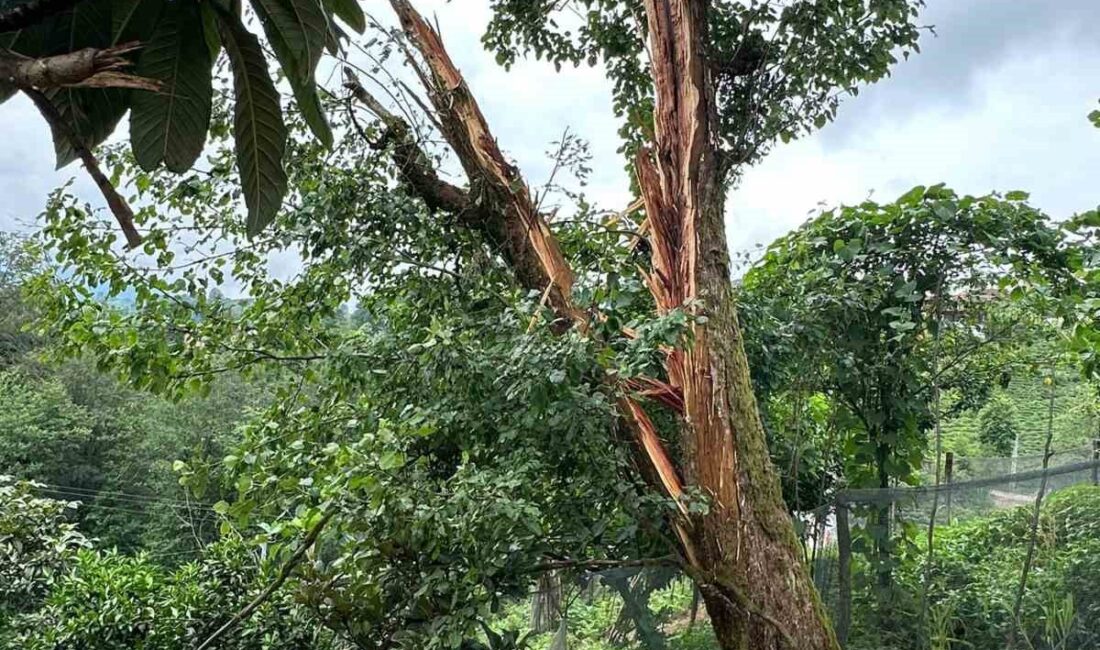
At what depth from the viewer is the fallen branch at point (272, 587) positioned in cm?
217

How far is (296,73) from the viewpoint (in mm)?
882

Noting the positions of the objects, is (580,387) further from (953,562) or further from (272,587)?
(953,562)

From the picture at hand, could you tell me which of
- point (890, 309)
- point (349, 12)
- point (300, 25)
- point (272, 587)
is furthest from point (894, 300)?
point (300, 25)

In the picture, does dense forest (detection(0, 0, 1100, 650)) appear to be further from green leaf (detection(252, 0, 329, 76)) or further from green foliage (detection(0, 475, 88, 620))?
green leaf (detection(252, 0, 329, 76))

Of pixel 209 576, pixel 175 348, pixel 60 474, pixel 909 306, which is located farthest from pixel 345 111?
pixel 60 474

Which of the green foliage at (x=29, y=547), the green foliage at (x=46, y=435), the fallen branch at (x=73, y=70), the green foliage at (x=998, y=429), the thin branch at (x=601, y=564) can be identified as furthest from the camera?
the green foliage at (x=46, y=435)

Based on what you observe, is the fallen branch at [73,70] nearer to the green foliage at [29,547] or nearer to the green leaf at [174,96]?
the green leaf at [174,96]

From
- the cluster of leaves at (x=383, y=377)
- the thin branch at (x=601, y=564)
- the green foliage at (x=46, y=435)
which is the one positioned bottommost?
the green foliage at (x=46, y=435)

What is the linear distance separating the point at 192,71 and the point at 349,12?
0.20 m

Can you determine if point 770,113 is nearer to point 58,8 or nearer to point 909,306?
A: point 909,306

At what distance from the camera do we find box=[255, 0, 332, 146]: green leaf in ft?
2.69

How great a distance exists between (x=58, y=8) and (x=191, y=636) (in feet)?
7.23

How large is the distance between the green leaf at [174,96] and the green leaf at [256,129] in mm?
38

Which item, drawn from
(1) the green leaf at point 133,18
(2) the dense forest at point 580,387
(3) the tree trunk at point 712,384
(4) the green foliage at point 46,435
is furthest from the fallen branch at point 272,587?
(4) the green foliage at point 46,435
